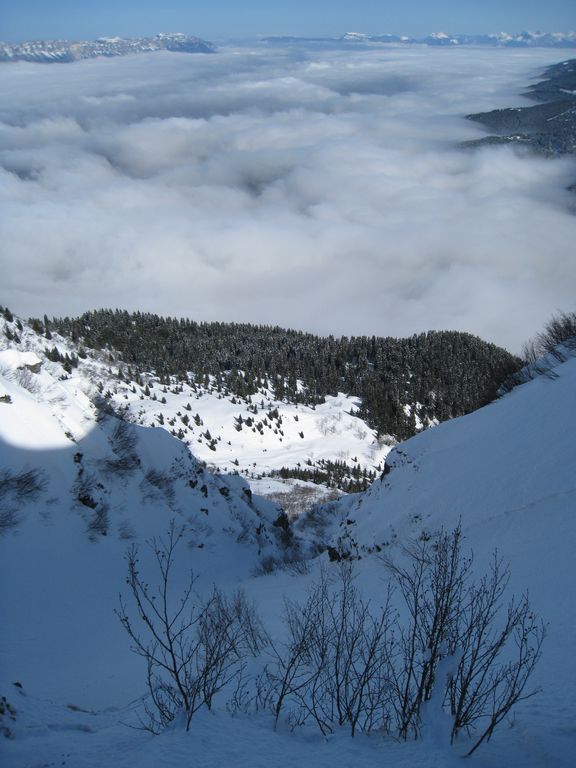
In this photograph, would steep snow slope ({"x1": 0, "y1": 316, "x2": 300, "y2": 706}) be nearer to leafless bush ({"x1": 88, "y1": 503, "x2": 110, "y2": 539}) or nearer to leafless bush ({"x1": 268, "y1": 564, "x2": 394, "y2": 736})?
leafless bush ({"x1": 88, "y1": 503, "x2": 110, "y2": 539})

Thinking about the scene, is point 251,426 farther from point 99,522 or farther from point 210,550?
point 99,522

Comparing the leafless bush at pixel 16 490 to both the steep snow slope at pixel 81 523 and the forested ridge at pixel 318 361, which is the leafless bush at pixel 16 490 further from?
the forested ridge at pixel 318 361

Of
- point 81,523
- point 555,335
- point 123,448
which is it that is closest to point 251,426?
point 555,335

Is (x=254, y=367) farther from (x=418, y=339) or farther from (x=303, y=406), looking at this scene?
(x=418, y=339)

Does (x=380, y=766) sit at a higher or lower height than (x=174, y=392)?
lower

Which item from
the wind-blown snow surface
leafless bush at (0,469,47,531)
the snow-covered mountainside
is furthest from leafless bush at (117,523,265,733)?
the snow-covered mountainside

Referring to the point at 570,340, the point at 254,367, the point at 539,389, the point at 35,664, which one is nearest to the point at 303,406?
the point at 254,367
